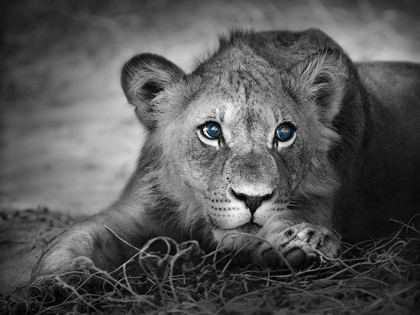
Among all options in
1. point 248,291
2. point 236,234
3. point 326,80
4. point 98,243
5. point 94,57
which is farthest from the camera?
point 94,57

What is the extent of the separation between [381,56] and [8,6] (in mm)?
9478

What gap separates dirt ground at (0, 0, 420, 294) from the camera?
745cm

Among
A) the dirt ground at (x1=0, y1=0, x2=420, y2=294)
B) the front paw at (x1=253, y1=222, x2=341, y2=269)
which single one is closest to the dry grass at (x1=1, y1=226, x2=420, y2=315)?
the front paw at (x1=253, y1=222, x2=341, y2=269)

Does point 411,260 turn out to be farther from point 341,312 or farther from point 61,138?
point 61,138

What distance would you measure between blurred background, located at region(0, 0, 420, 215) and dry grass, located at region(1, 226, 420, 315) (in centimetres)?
339

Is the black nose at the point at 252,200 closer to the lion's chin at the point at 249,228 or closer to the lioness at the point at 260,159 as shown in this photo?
the lioness at the point at 260,159

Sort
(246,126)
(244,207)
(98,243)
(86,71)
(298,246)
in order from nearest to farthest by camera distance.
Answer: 1. (298,246)
2. (244,207)
3. (246,126)
4. (98,243)
5. (86,71)

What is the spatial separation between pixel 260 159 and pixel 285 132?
0.39 m

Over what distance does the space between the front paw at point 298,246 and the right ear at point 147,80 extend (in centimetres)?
165

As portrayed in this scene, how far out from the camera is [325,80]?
4461 mm

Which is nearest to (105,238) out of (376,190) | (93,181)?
(376,190)

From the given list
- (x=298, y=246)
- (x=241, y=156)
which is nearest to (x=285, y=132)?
(x=241, y=156)

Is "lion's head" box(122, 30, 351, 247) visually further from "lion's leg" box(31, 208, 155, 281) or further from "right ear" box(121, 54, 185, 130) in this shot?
"lion's leg" box(31, 208, 155, 281)

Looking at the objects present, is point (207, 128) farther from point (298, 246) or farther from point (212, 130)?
point (298, 246)
